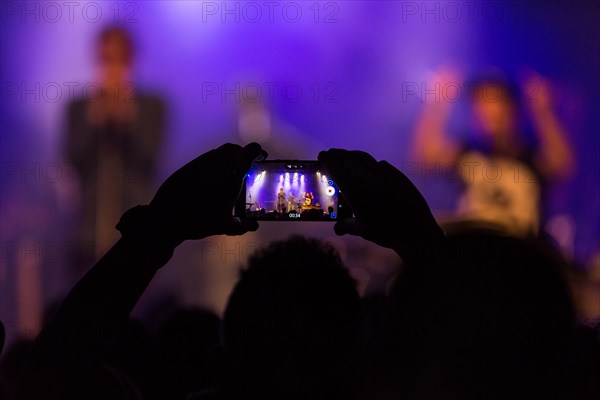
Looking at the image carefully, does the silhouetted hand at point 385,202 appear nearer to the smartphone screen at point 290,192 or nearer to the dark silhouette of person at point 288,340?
the dark silhouette of person at point 288,340

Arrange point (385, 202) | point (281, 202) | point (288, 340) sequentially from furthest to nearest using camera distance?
point (281, 202) < point (385, 202) < point (288, 340)

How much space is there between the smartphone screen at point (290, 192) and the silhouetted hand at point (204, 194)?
313 mm

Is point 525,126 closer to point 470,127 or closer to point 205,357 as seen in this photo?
point 470,127

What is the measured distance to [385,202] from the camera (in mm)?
952

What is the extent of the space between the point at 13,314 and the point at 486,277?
1.78 meters

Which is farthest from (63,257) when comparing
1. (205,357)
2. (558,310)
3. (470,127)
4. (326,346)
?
(558,310)

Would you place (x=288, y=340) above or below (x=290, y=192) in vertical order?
below

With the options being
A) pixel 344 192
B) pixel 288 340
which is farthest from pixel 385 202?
pixel 288 340

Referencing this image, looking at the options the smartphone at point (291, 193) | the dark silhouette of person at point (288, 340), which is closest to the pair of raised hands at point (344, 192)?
the dark silhouette of person at point (288, 340)

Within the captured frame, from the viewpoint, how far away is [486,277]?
48.3 inches

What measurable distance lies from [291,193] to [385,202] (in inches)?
15.9

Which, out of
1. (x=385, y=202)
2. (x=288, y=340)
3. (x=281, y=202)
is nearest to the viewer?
(x=288, y=340)

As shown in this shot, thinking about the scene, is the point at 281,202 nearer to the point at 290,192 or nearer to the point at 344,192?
the point at 290,192

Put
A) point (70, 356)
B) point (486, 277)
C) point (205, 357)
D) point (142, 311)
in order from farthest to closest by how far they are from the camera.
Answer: point (142, 311), point (205, 357), point (486, 277), point (70, 356)
